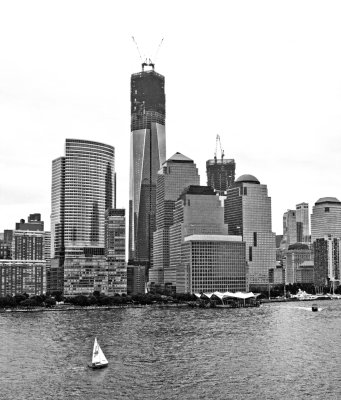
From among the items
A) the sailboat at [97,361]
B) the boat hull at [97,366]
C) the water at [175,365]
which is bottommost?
the water at [175,365]

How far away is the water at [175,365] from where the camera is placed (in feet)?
335

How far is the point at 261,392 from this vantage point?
100750 mm

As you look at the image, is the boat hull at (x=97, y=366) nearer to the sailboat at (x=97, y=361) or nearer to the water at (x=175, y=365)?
the sailboat at (x=97, y=361)

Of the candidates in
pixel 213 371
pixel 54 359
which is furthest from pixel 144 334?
pixel 213 371

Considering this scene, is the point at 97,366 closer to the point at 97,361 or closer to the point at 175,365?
the point at 97,361

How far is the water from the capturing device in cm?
10206

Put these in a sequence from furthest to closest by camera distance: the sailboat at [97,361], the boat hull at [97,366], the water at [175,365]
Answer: the sailboat at [97,361] < the boat hull at [97,366] < the water at [175,365]

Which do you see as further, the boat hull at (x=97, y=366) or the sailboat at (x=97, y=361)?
the sailboat at (x=97, y=361)

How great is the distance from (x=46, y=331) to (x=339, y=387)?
11331 cm

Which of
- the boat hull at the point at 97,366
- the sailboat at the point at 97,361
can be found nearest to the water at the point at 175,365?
the boat hull at the point at 97,366

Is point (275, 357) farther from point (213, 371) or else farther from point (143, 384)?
point (143, 384)

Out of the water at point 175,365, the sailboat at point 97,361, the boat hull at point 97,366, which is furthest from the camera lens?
the sailboat at point 97,361

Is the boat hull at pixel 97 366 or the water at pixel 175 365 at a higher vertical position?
the boat hull at pixel 97 366

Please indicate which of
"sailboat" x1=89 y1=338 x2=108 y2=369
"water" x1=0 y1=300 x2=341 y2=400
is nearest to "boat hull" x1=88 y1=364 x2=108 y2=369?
"sailboat" x1=89 y1=338 x2=108 y2=369
